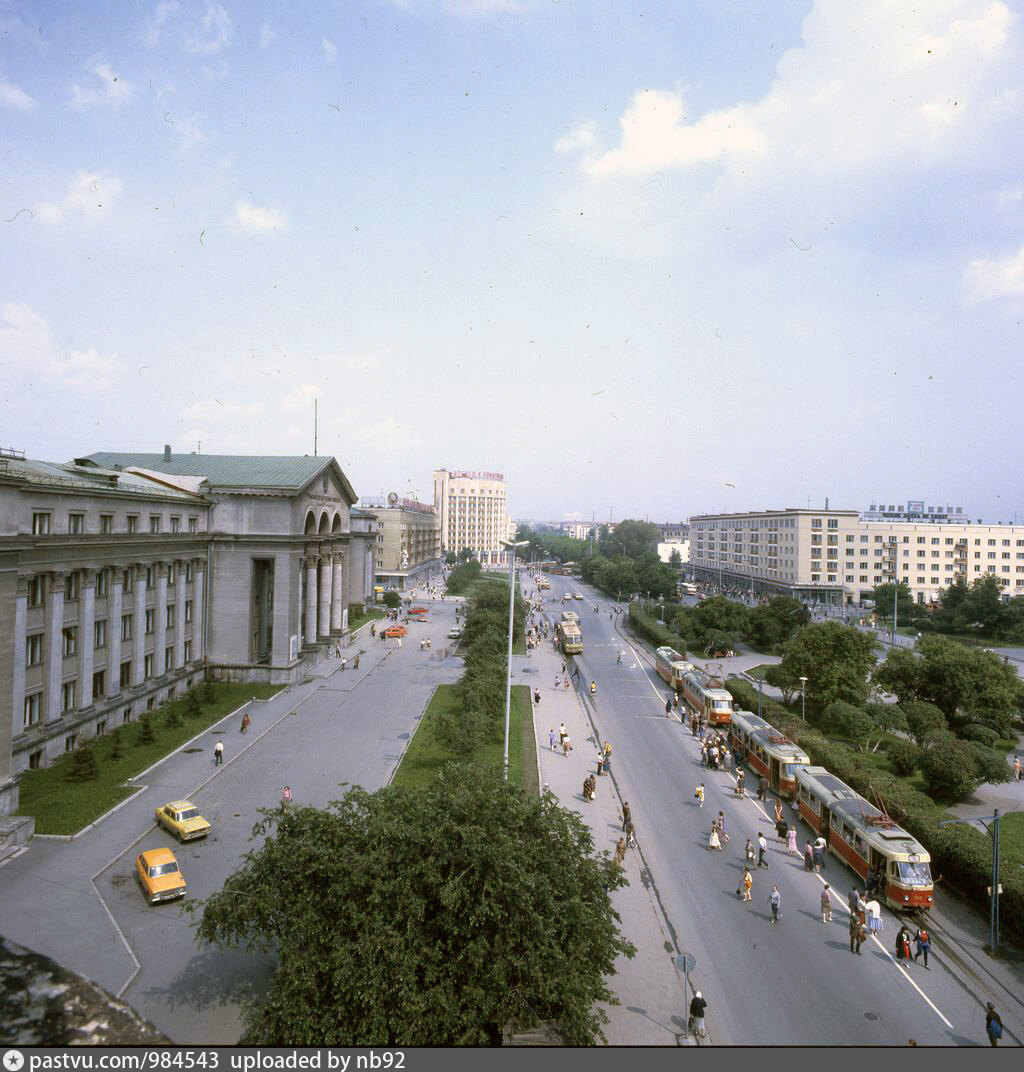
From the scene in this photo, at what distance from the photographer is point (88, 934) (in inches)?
757

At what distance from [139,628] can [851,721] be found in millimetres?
39935

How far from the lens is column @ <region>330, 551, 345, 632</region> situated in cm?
6184

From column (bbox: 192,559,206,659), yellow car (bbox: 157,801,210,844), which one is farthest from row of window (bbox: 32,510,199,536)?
yellow car (bbox: 157,801,210,844)

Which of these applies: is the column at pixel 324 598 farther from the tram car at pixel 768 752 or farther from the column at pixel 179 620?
the tram car at pixel 768 752

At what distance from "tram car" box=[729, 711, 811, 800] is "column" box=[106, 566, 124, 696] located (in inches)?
1300

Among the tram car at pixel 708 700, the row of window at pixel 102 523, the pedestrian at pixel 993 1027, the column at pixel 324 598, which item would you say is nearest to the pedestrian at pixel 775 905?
the pedestrian at pixel 993 1027

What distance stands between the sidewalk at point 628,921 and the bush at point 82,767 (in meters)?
19.3

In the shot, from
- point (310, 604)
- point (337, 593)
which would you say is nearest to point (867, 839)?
point (310, 604)

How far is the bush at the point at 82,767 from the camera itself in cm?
3034

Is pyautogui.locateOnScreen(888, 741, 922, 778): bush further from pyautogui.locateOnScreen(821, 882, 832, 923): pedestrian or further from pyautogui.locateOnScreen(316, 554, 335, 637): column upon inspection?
pyautogui.locateOnScreen(316, 554, 335, 637): column

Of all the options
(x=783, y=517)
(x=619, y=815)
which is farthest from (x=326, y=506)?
(x=783, y=517)

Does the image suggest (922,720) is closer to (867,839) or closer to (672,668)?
(867,839)
